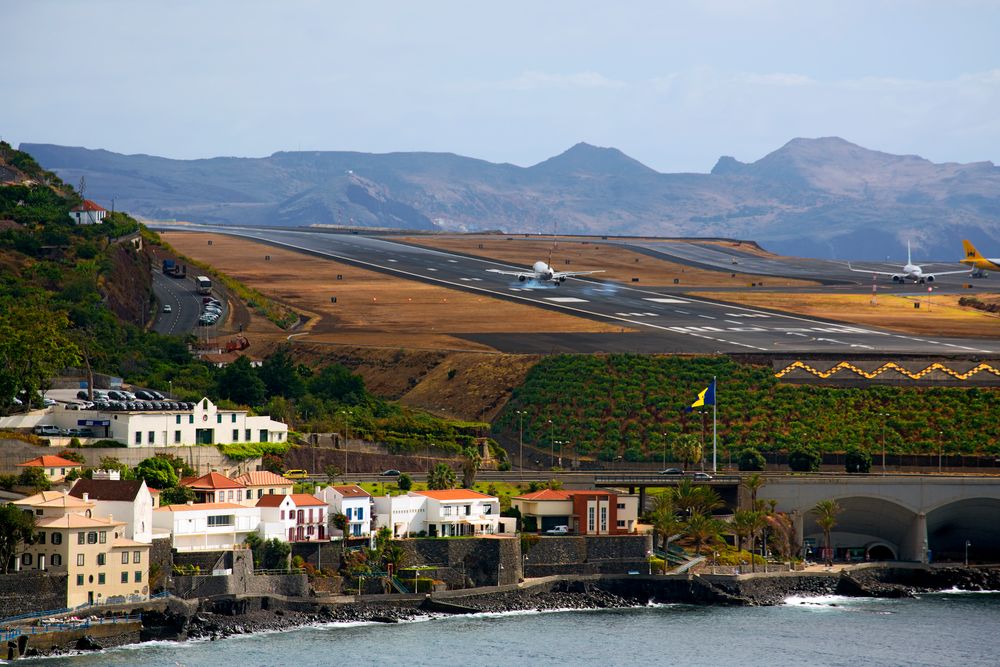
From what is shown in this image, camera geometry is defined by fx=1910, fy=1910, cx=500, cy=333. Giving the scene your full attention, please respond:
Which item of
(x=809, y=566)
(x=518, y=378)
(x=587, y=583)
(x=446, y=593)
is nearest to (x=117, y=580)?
(x=446, y=593)

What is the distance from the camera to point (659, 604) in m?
122

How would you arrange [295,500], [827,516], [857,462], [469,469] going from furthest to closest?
[857,462]
[827,516]
[469,469]
[295,500]

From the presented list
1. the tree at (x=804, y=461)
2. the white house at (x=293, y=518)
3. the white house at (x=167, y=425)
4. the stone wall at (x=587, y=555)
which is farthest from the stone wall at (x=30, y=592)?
the tree at (x=804, y=461)

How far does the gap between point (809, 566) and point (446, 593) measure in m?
31.6

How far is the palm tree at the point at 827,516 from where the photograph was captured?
136125mm

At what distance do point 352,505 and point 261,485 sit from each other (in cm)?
572

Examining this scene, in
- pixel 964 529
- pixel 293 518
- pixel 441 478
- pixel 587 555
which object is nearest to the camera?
pixel 293 518

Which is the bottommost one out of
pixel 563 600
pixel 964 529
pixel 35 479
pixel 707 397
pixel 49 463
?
pixel 563 600

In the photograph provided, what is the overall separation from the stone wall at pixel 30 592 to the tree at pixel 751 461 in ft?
205

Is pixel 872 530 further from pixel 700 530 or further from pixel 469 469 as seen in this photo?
pixel 469 469

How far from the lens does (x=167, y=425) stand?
4862 inches

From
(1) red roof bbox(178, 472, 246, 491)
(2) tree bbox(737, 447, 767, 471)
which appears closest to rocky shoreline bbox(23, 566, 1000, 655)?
(1) red roof bbox(178, 472, 246, 491)

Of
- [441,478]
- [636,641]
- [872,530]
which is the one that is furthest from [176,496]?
[872,530]

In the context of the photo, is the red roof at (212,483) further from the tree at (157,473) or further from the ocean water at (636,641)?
the ocean water at (636,641)
